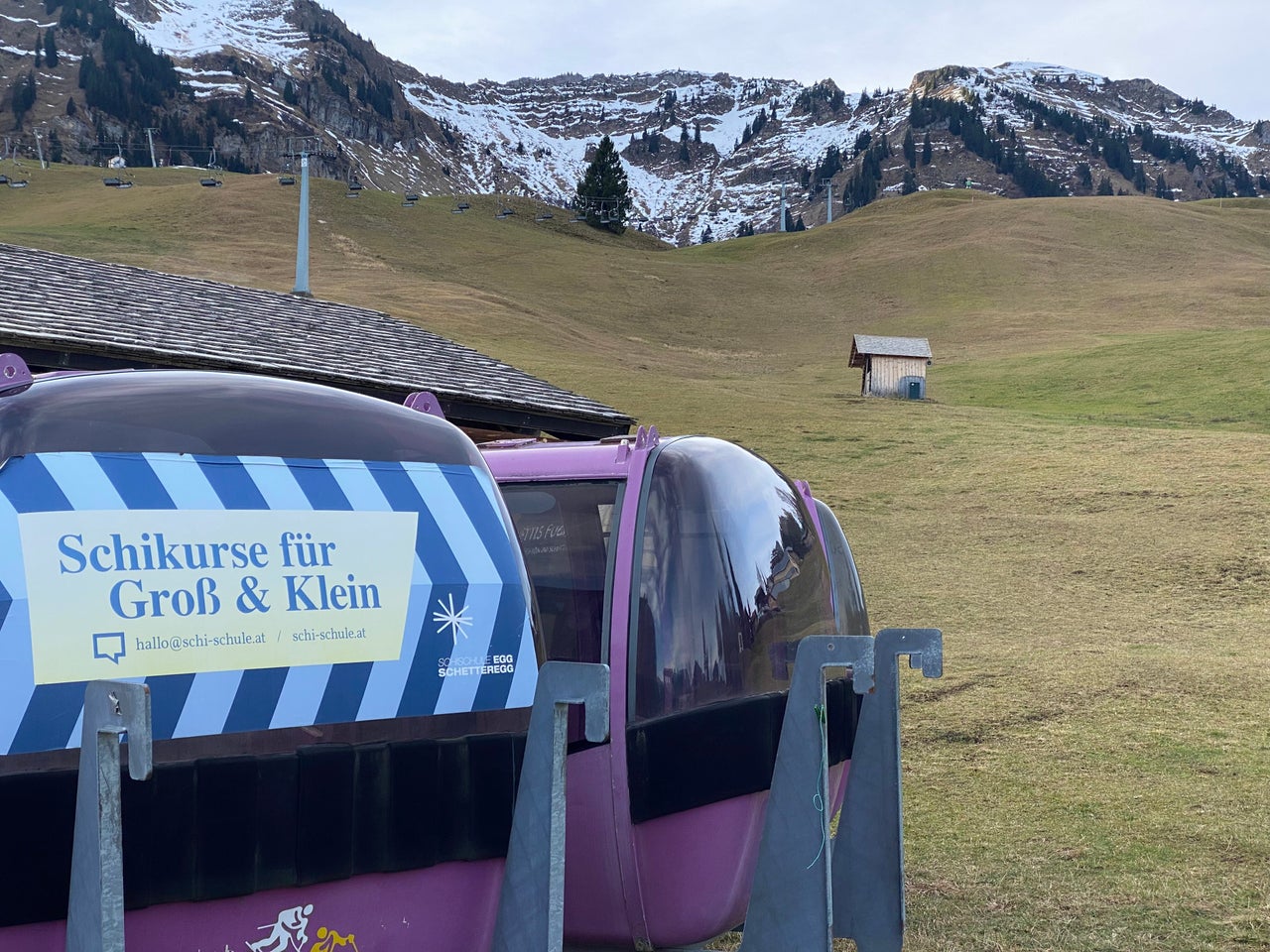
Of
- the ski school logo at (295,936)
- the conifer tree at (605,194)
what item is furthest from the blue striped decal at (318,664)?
the conifer tree at (605,194)

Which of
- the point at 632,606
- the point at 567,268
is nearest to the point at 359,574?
the point at 632,606

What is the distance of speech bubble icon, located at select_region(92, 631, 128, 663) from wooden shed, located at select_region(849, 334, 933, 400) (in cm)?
4256

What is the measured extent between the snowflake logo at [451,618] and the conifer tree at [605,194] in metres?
113

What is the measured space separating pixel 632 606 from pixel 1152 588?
15184mm

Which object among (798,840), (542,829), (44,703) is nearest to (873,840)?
(798,840)

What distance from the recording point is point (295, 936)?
3123 mm

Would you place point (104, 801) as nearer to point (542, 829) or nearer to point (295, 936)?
point (295, 936)

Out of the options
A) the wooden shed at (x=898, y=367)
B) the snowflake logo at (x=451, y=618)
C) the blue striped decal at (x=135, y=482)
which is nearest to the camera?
the blue striped decal at (x=135, y=482)

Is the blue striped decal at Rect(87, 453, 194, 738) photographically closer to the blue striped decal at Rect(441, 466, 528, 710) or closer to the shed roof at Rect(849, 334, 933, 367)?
the blue striped decal at Rect(441, 466, 528, 710)

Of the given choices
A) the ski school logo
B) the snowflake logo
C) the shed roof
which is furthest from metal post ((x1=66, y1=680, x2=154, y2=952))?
the shed roof

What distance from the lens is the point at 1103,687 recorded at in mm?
11594

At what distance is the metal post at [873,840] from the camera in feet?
16.5

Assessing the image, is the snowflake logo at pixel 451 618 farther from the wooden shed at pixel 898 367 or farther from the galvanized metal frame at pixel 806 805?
the wooden shed at pixel 898 367

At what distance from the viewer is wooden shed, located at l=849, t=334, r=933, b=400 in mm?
44312
